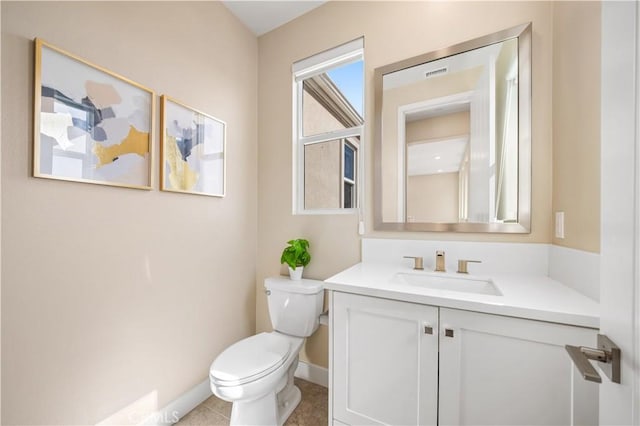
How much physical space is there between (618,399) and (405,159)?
126cm

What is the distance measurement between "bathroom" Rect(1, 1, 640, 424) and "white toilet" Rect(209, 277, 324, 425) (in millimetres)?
246

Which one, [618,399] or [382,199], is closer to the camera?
[618,399]

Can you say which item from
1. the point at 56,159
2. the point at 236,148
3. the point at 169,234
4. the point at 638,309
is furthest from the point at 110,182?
the point at 638,309

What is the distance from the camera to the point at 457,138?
139 cm

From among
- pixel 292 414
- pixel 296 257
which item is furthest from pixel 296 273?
pixel 292 414

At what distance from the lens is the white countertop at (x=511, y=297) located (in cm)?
75

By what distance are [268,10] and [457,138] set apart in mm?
1644

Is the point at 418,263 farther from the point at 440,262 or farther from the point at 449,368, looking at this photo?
the point at 449,368

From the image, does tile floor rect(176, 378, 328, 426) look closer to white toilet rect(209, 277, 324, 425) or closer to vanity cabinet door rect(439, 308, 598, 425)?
white toilet rect(209, 277, 324, 425)

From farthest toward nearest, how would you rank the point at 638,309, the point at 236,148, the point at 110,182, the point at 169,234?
1. the point at 236,148
2. the point at 169,234
3. the point at 110,182
4. the point at 638,309

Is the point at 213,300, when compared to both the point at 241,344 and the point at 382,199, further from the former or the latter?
the point at 382,199

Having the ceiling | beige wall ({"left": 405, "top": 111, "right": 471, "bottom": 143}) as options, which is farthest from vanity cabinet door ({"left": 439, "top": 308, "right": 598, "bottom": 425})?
the ceiling

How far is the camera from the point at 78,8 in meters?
1.08

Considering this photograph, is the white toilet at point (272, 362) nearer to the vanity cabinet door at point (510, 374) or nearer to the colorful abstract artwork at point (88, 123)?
the vanity cabinet door at point (510, 374)
